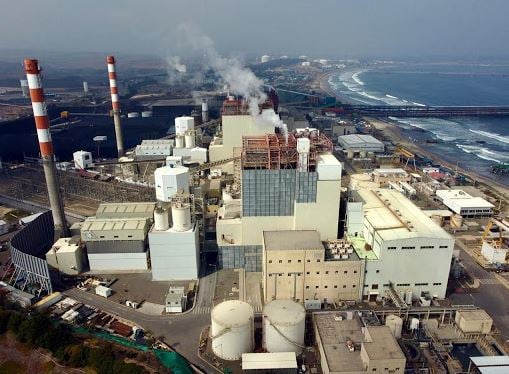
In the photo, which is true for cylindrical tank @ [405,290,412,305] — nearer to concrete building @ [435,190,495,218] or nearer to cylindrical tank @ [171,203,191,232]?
cylindrical tank @ [171,203,191,232]

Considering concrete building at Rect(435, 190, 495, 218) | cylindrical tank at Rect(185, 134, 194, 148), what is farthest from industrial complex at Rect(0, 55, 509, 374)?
cylindrical tank at Rect(185, 134, 194, 148)

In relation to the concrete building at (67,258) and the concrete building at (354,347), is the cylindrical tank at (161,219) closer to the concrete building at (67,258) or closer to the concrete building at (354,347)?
the concrete building at (67,258)

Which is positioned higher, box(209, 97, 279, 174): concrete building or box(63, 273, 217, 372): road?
box(209, 97, 279, 174): concrete building

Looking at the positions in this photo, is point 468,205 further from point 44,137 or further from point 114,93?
point 114,93

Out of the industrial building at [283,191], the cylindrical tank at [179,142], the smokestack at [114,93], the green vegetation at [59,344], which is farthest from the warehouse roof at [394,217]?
the smokestack at [114,93]

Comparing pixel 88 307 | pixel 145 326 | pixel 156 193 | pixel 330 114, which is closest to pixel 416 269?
pixel 145 326
